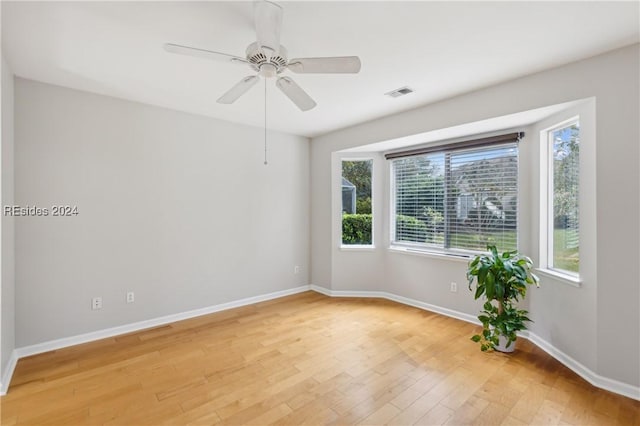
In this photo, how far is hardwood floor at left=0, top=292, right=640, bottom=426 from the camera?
202cm

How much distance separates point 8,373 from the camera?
7.94ft

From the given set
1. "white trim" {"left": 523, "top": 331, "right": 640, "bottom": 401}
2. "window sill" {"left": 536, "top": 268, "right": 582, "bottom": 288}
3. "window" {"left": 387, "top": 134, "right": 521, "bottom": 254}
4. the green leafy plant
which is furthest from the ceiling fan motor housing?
"white trim" {"left": 523, "top": 331, "right": 640, "bottom": 401}

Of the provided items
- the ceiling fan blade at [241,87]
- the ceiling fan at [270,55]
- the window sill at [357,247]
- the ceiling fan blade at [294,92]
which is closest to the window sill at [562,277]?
the window sill at [357,247]

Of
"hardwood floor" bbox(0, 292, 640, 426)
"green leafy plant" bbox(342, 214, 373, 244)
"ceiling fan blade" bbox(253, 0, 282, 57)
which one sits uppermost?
"ceiling fan blade" bbox(253, 0, 282, 57)

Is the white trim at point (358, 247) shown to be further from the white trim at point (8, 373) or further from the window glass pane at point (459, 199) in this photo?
the white trim at point (8, 373)

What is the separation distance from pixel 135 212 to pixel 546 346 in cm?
457

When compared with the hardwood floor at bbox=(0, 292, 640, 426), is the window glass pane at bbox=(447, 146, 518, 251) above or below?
above

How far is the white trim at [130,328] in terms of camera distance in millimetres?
2859

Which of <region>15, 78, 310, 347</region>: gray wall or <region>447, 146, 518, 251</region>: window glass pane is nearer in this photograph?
<region>15, 78, 310, 347</region>: gray wall

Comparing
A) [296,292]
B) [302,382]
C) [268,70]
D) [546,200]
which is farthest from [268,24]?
[296,292]

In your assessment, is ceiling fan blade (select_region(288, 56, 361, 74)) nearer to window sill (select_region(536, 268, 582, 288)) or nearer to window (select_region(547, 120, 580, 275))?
window (select_region(547, 120, 580, 275))

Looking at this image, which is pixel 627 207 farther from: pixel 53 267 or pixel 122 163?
pixel 53 267

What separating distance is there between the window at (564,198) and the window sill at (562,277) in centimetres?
7

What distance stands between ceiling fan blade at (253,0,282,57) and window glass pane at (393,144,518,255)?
9.67ft
